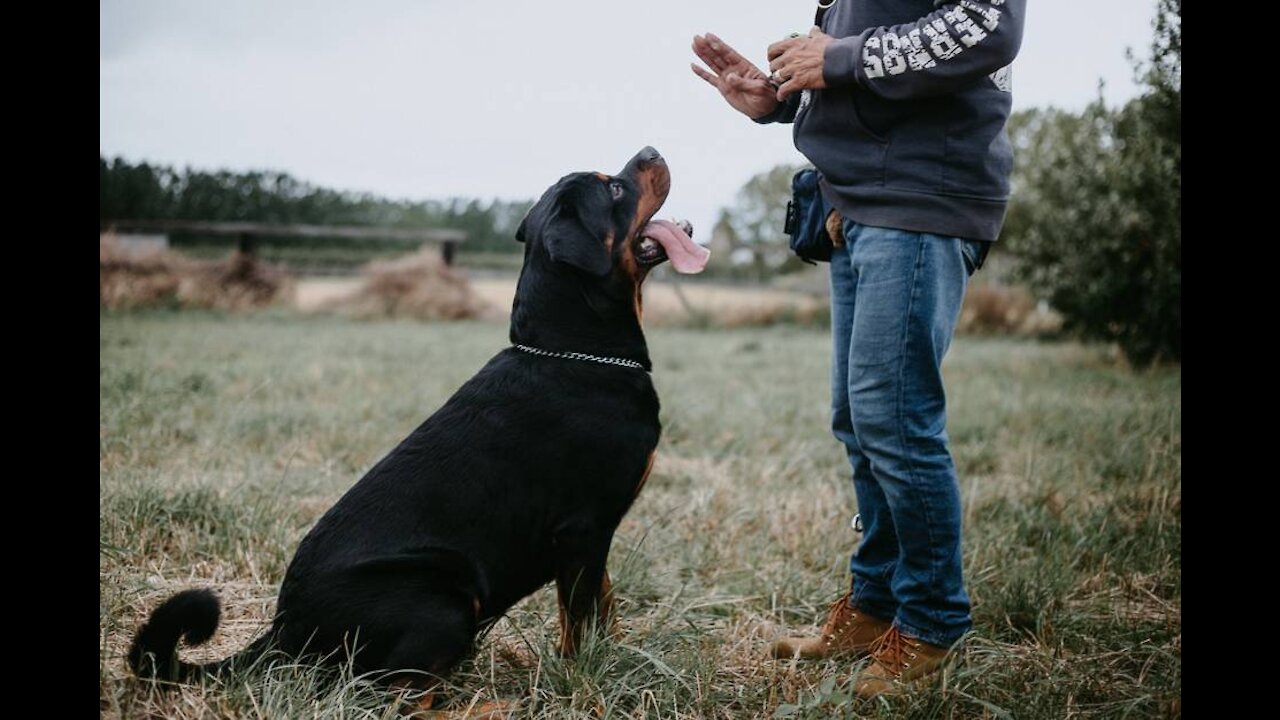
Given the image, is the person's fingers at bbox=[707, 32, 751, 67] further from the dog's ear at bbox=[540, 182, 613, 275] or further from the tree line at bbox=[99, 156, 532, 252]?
the tree line at bbox=[99, 156, 532, 252]

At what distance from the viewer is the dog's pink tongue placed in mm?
2619

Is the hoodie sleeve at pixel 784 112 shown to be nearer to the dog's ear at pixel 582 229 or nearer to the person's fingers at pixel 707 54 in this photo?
the person's fingers at pixel 707 54

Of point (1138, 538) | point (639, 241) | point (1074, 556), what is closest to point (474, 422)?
point (639, 241)

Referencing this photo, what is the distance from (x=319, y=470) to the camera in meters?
4.12

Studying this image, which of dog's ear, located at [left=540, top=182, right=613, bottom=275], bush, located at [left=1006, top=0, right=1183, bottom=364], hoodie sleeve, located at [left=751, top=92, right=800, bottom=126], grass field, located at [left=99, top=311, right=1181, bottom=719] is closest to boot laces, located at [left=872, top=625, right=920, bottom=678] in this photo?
grass field, located at [left=99, top=311, right=1181, bottom=719]

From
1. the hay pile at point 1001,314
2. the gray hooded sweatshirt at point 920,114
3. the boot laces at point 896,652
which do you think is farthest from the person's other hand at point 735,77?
the hay pile at point 1001,314

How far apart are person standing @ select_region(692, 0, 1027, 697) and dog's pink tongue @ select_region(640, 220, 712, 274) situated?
1.46ft

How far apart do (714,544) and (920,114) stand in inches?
76.8

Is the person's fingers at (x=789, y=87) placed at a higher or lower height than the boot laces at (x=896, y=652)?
higher

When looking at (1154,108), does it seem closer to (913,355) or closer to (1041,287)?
(1041,287)

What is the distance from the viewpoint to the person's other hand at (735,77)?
2.69 meters

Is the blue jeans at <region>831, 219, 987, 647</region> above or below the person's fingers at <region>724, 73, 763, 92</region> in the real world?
below

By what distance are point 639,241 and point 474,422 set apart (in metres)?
0.81

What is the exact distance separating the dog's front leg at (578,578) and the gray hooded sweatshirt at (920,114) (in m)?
1.16
